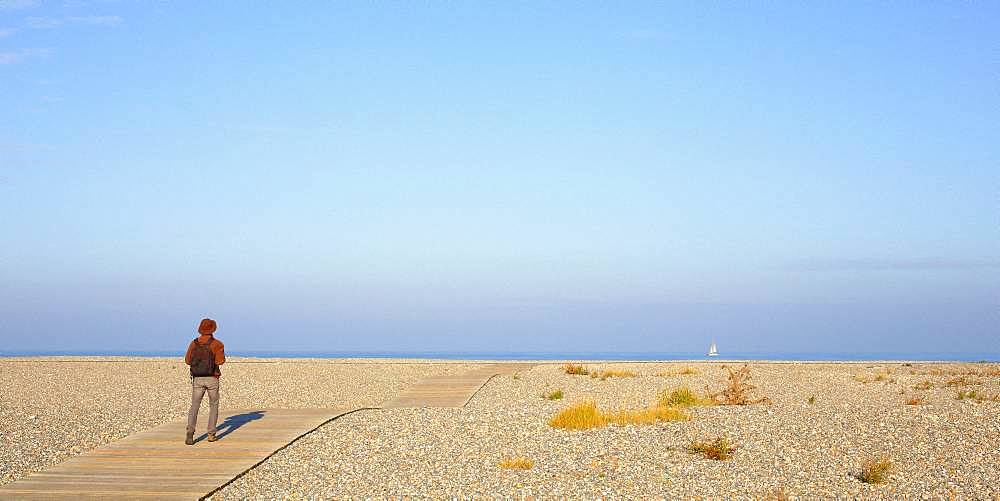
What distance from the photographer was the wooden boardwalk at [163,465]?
1154 cm

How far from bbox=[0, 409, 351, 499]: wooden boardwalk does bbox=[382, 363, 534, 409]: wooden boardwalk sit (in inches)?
213

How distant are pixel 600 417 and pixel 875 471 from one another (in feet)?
19.8

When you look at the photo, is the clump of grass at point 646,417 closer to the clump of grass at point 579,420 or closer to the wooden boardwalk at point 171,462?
the clump of grass at point 579,420

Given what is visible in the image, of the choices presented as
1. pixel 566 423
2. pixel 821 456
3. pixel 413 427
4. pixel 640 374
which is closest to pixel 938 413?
pixel 821 456

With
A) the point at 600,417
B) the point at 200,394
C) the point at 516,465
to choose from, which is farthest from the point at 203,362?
the point at 600,417

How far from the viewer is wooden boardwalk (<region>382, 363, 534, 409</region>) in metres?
22.2

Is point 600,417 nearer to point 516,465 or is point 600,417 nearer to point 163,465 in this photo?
point 516,465

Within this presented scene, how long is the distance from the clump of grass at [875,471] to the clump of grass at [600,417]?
17.4 feet

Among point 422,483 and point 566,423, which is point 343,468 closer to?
point 422,483

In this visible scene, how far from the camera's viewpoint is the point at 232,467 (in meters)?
13.0

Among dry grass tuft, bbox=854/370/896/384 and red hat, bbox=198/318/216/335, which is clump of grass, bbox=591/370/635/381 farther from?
red hat, bbox=198/318/216/335

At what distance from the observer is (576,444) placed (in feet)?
50.1

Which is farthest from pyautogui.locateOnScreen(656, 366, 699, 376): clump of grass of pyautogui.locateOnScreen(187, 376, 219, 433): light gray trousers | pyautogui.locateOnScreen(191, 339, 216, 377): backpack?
pyautogui.locateOnScreen(191, 339, 216, 377): backpack

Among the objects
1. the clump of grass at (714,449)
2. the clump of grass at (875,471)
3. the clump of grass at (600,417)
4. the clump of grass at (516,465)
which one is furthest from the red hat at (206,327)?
the clump of grass at (875,471)
